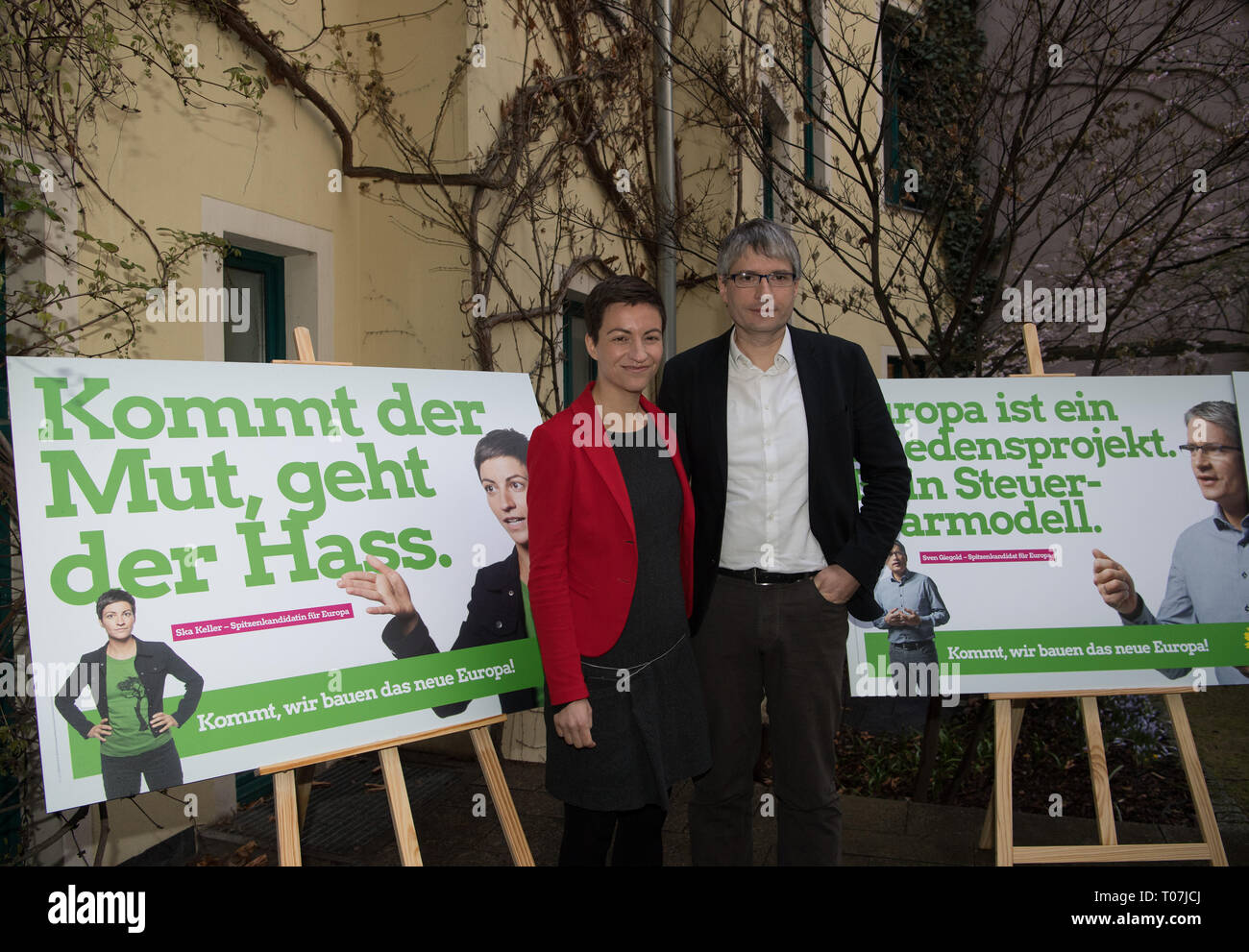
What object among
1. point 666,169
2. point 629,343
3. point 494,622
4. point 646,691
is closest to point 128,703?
point 494,622

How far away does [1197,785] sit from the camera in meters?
2.97

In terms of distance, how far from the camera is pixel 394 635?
2.51m

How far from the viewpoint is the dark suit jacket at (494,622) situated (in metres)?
2.57

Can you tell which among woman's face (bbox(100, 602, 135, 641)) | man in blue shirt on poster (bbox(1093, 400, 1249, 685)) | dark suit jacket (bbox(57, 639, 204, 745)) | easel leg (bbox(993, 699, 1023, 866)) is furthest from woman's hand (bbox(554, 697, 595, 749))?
man in blue shirt on poster (bbox(1093, 400, 1249, 685))

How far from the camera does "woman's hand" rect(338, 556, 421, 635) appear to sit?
8.16ft

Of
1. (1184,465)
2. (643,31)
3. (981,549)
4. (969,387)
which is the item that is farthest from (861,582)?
(643,31)

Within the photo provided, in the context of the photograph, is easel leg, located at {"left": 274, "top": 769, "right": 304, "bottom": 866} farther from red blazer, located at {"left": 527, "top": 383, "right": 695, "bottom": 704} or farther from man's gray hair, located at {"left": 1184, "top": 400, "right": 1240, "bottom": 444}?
man's gray hair, located at {"left": 1184, "top": 400, "right": 1240, "bottom": 444}

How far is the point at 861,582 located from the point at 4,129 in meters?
2.99

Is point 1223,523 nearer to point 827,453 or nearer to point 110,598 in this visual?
point 827,453

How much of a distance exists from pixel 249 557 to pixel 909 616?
2046 millimetres

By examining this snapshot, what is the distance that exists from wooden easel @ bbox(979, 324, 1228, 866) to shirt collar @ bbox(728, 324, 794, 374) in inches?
52.8

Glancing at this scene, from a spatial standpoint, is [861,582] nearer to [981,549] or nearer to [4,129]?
[981,549]

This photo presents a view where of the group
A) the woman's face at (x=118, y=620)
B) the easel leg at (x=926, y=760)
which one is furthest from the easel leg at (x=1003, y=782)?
the woman's face at (x=118, y=620)

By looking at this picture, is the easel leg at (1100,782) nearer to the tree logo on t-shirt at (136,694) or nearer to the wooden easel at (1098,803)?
the wooden easel at (1098,803)
